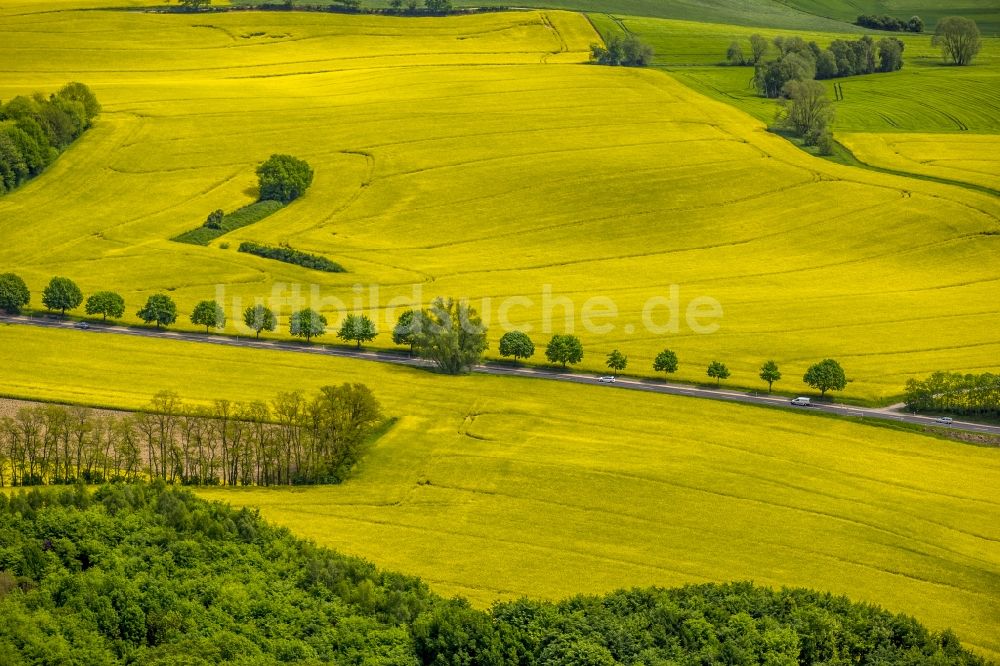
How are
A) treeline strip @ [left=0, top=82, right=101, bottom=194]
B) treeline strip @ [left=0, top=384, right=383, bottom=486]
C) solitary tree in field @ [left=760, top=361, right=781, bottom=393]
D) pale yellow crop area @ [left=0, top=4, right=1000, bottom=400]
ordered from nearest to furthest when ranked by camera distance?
treeline strip @ [left=0, top=384, right=383, bottom=486] < solitary tree in field @ [left=760, top=361, right=781, bottom=393] < pale yellow crop area @ [left=0, top=4, right=1000, bottom=400] < treeline strip @ [left=0, top=82, right=101, bottom=194]

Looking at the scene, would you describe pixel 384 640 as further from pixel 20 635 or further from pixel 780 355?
pixel 780 355

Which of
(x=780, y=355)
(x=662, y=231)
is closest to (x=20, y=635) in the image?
(x=780, y=355)

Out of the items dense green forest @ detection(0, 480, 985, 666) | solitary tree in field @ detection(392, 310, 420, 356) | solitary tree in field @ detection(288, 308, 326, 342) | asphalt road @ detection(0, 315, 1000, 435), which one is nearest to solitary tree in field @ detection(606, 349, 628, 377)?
asphalt road @ detection(0, 315, 1000, 435)

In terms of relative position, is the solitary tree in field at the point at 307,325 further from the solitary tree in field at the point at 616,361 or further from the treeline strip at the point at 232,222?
the treeline strip at the point at 232,222

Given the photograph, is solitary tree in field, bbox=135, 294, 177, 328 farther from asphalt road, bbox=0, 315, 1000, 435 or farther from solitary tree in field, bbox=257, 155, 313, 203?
solitary tree in field, bbox=257, 155, 313, 203

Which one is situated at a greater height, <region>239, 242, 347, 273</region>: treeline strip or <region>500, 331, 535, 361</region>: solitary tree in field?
<region>239, 242, 347, 273</region>: treeline strip

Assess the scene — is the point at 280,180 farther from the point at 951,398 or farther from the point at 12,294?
the point at 951,398
